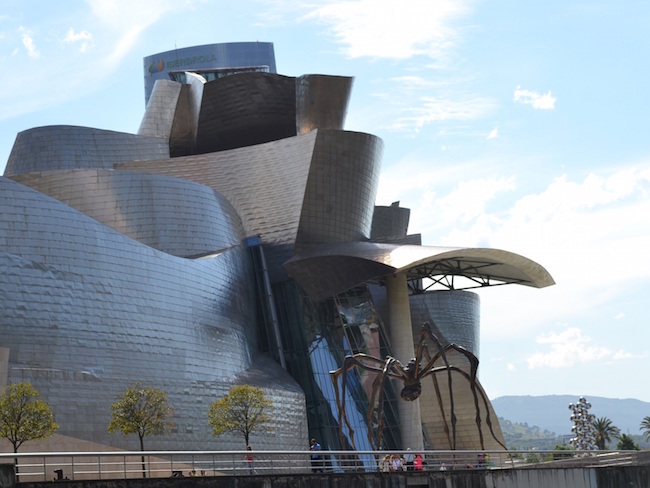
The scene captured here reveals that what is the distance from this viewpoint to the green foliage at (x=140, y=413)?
→ 108 ft

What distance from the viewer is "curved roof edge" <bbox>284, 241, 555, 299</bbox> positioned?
44.9 meters

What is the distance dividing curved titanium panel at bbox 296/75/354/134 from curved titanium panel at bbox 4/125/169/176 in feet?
30.0

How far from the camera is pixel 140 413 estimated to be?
33125mm

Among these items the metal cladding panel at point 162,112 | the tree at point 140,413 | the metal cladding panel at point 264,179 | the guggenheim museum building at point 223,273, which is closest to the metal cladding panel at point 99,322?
the guggenheim museum building at point 223,273

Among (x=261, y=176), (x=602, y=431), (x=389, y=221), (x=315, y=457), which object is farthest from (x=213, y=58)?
(x=315, y=457)

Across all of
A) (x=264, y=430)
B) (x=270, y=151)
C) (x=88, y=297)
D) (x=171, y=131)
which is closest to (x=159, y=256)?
(x=88, y=297)

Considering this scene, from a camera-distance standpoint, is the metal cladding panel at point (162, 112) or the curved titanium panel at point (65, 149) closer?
the curved titanium panel at point (65, 149)

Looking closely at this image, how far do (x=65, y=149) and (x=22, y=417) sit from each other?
2509cm

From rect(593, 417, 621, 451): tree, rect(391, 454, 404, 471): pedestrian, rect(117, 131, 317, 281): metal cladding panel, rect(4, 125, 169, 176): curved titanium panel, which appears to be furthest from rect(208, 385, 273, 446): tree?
rect(593, 417, 621, 451): tree

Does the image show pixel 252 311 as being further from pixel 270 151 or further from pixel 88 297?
pixel 88 297

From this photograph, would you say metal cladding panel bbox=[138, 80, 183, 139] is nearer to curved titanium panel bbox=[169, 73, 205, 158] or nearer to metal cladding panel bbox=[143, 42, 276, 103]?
curved titanium panel bbox=[169, 73, 205, 158]

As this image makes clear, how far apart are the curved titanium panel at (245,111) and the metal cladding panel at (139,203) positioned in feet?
36.2

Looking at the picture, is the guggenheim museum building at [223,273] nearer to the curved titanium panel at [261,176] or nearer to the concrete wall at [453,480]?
the curved titanium panel at [261,176]

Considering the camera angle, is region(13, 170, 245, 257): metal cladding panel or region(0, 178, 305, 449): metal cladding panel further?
region(13, 170, 245, 257): metal cladding panel
